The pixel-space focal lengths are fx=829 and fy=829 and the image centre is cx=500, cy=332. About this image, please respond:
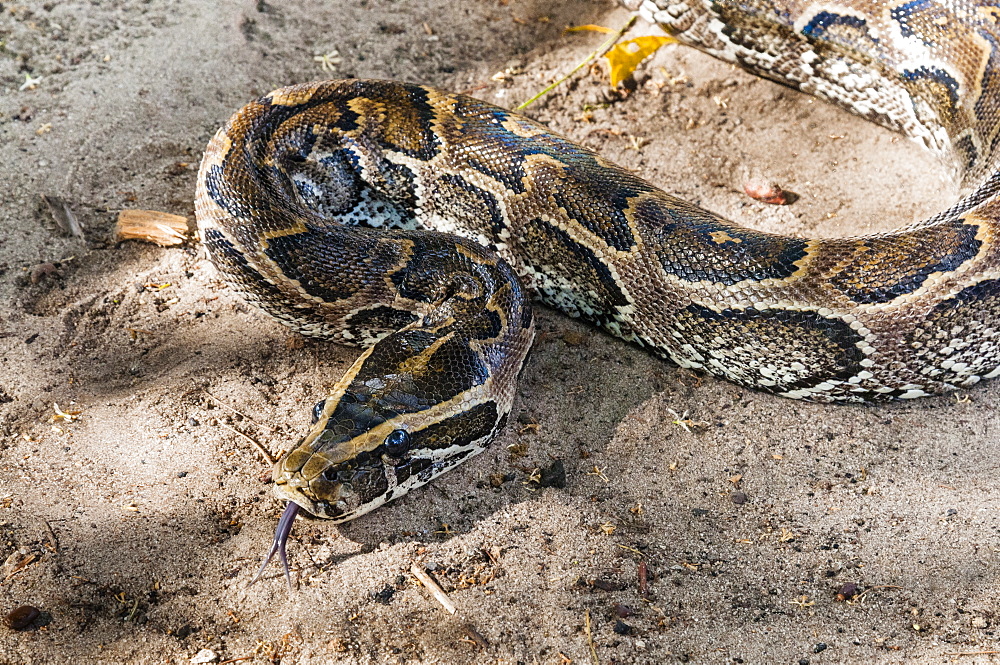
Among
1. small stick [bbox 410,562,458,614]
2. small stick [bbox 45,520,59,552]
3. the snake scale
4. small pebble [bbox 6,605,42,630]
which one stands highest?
the snake scale

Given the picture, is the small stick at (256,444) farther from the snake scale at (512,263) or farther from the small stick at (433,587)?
the small stick at (433,587)

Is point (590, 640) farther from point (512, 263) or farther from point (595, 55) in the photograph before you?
point (595, 55)

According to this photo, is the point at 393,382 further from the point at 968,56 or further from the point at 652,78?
the point at 968,56

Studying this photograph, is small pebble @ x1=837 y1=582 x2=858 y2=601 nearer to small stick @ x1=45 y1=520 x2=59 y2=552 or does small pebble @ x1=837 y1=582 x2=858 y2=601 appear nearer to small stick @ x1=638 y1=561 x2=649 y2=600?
small stick @ x1=638 y1=561 x2=649 y2=600

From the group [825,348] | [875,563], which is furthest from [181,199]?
[875,563]

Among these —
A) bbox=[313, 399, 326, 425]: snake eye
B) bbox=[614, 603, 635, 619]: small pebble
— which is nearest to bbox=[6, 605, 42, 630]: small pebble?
bbox=[313, 399, 326, 425]: snake eye

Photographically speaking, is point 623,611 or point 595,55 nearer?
point 623,611

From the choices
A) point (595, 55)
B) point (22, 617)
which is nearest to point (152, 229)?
point (22, 617)

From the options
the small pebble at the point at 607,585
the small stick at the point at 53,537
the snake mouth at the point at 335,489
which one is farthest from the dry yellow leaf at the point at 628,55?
the small stick at the point at 53,537
